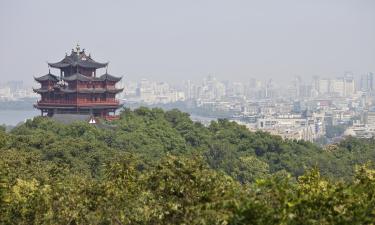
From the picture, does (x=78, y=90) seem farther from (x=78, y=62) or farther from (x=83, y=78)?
(x=78, y=62)

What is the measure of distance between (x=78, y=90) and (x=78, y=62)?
2.01 meters

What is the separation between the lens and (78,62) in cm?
3828

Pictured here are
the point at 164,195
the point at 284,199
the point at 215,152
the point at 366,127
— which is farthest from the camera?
the point at 366,127

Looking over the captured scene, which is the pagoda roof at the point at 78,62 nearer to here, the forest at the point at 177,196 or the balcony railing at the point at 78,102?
the balcony railing at the point at 78,102

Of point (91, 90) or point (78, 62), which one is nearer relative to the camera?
point (91, 90)

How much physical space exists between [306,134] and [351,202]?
305 feet

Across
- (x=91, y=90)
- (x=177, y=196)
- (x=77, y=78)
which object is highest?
(x=77, y=78)

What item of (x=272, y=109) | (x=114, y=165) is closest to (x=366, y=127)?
(x=272, y=109)

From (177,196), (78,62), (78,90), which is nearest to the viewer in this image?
(177,196)

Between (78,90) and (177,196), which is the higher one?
(78,90)

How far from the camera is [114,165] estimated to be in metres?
12.9

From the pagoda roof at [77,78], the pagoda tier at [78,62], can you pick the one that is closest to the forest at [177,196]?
the pagoda roof at [77,78]

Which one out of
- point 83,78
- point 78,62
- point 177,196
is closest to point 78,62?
point 78,62

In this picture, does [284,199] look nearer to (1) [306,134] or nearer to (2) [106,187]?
(2) [106,187]
